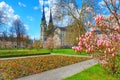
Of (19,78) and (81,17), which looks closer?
(19,78)

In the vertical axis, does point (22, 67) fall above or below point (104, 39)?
below

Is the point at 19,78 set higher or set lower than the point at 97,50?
lower

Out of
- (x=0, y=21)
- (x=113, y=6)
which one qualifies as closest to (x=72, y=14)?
(x=0, y=21)

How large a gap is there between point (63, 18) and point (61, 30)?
5183 centimetres

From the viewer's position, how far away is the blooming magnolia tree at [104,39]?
13.8ft

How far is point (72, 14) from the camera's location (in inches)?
1176

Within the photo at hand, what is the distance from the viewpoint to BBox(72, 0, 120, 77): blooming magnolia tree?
13.8 feet

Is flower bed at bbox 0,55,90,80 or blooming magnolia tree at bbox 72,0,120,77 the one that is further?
flower bed at bbox 0,55,90,80

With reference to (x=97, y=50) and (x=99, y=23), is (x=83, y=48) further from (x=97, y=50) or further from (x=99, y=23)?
(x=99, y=23)

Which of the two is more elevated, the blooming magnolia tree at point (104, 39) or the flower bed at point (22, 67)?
the blooming magnolia tree at point (104, 39)

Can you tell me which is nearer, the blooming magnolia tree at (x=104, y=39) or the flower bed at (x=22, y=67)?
the blooming magnolia tree at (x=104, y=39)

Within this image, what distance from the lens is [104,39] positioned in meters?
4.50

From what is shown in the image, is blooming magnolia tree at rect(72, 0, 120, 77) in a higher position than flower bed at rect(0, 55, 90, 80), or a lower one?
higher

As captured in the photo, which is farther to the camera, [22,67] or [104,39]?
[22,67]
